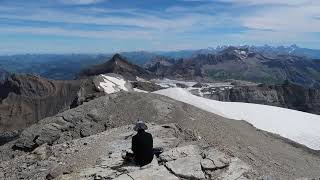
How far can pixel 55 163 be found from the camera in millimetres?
20688

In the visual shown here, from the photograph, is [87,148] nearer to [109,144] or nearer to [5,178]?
[109,144]

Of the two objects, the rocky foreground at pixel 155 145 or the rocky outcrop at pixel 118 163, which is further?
the rocky foreground at pixel 155 145

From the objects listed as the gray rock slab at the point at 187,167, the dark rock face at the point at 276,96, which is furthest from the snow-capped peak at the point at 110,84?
the gray rock slab at the point at 187,167

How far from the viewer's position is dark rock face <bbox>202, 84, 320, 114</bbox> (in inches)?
5138

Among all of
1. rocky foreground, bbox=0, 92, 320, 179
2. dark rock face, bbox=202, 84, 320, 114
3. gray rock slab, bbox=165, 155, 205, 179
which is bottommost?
dark rock face, bbox=202, 84, 320, 114

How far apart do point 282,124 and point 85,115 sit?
67.3ft

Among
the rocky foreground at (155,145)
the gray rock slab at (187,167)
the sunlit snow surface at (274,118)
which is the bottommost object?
the sunlit snow surface at (274,118)

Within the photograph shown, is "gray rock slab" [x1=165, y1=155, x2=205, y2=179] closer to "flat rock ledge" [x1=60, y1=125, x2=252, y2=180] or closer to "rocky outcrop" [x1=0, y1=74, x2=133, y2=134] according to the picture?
"flat rock ledge" [x1=60, y1=125, x2=252, y2=180]

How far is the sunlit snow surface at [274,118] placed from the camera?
138ft

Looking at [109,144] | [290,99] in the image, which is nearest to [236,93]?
[290,99]

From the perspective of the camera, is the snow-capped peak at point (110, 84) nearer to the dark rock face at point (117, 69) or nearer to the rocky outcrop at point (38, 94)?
the rocky outcrop at point (38, 94)

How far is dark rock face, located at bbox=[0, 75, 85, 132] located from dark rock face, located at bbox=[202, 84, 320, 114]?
3691 cm

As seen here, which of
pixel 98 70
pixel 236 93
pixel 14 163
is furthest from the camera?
pixel 98 70

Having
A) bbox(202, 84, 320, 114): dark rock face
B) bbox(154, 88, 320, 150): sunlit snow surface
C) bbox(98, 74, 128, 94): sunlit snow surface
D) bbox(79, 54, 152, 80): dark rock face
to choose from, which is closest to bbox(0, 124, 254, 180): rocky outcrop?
bbox(154, 88, 320, 150): sunlit snow surface
